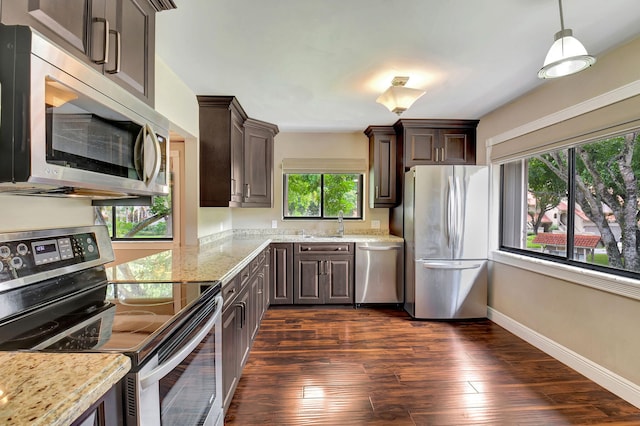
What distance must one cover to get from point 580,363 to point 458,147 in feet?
8.04

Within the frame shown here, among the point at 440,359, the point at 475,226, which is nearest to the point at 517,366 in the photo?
the point at 440,359

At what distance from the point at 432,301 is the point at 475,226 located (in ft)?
3.18

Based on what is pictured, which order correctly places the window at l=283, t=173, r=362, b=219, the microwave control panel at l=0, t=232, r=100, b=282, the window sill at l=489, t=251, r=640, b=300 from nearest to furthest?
the microwave control panel at l=0, t=232, r=100, b=282 → the window sill at l=489, t=251, r=640, b=300 → the window at l=283, t=173, r=362, b=219

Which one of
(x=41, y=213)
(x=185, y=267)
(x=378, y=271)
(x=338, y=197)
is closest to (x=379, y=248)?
(x=378, y=271)

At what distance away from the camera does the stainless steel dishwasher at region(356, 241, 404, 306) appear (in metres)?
3.60

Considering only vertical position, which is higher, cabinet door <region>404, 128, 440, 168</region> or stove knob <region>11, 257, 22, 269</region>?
cabinet door <region>404, 128, 440, 168</region>

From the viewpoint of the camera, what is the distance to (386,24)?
1704 millimetres

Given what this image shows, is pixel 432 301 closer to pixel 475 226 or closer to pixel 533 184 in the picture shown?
pixel 475 226

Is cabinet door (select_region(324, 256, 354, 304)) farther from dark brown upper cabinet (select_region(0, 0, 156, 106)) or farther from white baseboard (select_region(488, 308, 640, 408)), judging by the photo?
dark brown upper cabinet (select_region(0, 0, 156, 106))

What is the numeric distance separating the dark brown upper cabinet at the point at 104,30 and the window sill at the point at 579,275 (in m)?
3.07

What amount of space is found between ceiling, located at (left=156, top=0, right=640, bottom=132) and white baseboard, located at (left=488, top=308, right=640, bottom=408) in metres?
2.24

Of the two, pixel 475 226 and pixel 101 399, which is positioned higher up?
pixel 475 226

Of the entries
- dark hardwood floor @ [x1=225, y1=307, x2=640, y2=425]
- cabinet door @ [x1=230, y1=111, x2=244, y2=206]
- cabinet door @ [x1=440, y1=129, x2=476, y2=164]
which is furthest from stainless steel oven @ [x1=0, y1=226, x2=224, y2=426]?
cabinet door @ [x1=440, y1=129, x2=476, y2=164]

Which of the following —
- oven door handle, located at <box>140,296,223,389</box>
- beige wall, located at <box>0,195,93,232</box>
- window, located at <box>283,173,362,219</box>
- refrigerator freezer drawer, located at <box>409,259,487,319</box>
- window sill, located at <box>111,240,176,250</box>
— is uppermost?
window, located at <box>283,173,362,219</box>
